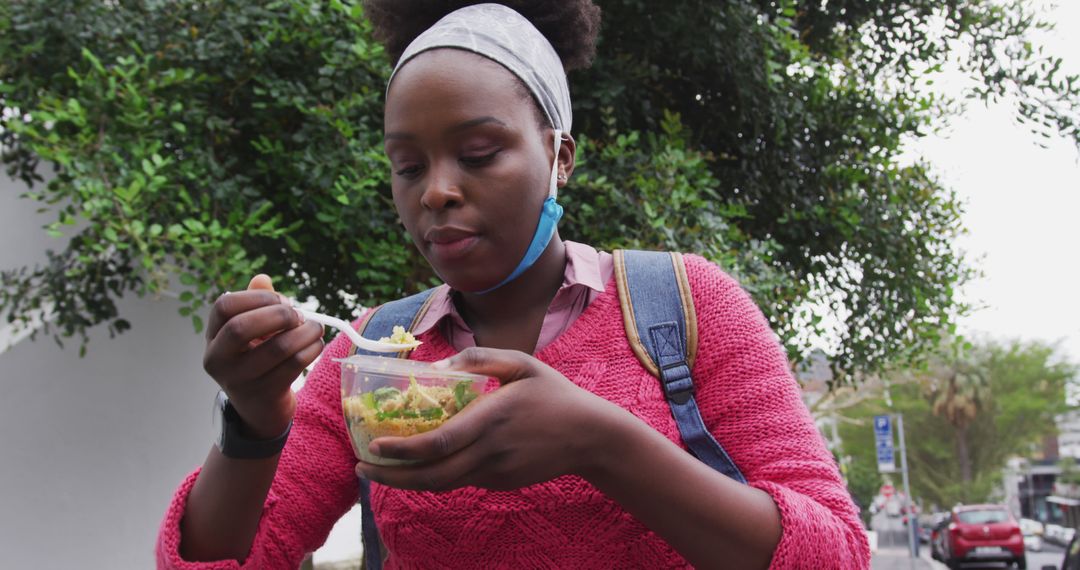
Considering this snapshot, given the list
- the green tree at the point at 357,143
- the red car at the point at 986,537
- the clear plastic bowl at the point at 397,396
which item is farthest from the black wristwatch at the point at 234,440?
the red car at the point at 986,537

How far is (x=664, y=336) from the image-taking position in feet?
4.52

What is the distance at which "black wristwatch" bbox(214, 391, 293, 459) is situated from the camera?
1.28 metres

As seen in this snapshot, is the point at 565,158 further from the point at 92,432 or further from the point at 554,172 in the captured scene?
the point at 92,432

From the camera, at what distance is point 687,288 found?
55.4 inches

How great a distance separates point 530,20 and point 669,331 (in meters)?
0.69

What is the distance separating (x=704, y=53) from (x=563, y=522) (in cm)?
375

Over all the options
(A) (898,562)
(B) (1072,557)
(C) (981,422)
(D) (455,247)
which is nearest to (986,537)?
(A) (898,562)

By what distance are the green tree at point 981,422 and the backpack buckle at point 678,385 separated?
37.0 meters

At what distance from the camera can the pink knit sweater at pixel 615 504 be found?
1.26m

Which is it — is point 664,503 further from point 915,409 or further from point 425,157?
point 915,409

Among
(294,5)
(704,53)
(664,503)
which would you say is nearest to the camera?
(664,503)

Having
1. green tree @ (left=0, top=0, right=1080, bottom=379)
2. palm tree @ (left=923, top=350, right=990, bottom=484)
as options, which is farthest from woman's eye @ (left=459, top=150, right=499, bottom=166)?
palm tree @ (left=923, top=350, right=990, bottom=484)

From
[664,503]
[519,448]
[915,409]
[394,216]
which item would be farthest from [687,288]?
[915,409]

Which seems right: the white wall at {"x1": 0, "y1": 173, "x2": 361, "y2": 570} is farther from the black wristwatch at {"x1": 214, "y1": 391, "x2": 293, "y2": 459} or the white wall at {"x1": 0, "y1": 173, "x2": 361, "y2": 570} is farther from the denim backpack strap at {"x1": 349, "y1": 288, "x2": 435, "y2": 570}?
the black wristwatch at {"x1": 214, "y1": 391, "x2": 293, "y2": 459}
